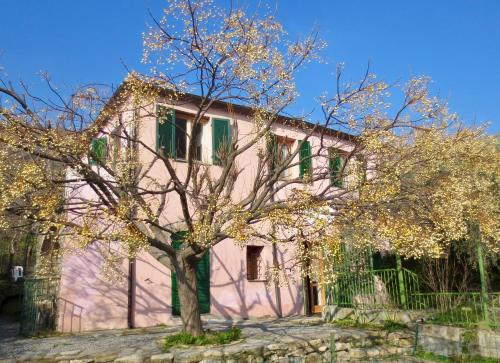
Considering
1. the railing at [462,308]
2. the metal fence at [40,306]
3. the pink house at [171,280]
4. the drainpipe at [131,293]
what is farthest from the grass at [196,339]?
the railing at [462,308]

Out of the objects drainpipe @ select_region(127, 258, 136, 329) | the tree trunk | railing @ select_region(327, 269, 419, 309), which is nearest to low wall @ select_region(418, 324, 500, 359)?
railing @ select_region(327, 269, 419, 309)

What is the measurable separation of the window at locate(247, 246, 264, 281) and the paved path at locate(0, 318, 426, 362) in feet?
6.47

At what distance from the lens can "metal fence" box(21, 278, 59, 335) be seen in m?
10.7

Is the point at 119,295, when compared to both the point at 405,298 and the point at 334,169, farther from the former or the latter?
the point at 405,298

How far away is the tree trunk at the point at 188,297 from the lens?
28.7 ft

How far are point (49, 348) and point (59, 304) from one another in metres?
2.28

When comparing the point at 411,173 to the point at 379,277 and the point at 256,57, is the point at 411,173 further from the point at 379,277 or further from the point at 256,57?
the point at 256,57

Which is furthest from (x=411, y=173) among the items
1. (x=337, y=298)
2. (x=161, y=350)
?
(x=161, y=350)

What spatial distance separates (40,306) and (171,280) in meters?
3.13

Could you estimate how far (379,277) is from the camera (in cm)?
1179

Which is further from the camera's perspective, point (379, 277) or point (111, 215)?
point (379, 277)

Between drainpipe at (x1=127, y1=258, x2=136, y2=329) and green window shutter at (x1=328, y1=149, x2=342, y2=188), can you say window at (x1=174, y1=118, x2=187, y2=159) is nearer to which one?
drainpipe at (x1=127, y1=258, x2=136, y2=329)

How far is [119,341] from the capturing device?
29.8 ft

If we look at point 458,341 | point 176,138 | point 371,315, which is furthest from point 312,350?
point 176,138
